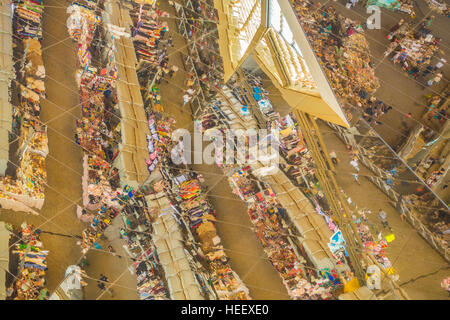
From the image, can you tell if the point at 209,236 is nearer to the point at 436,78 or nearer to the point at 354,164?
the point at 354,164

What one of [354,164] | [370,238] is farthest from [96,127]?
[370,238]

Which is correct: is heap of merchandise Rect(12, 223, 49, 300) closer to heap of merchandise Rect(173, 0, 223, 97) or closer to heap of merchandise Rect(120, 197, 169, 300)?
heap of merchandise Rect(120, 197, 169, 300)

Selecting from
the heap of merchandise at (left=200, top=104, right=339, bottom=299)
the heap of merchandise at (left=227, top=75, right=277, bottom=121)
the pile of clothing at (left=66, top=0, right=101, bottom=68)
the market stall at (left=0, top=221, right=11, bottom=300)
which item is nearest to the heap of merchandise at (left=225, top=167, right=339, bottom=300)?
the heap of merchandise at (left=200, top=104, right=339, bottom=299)

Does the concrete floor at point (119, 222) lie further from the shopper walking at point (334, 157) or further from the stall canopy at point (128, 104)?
the stall canopy at point (128, 104)

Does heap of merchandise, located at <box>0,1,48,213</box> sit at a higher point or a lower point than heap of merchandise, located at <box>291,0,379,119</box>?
lower

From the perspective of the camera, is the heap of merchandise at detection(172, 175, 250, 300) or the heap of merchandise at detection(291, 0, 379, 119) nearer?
the heap of merchandise at detection(172, 175, 250, 300)
